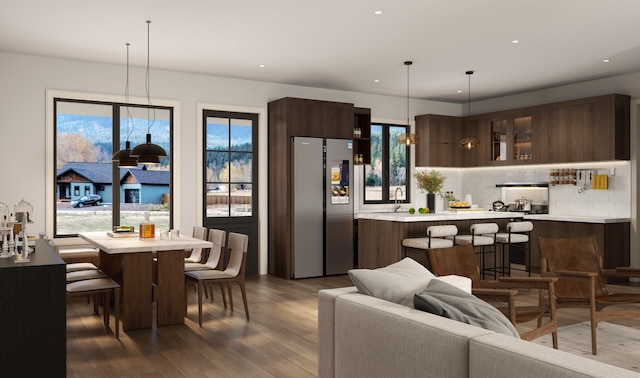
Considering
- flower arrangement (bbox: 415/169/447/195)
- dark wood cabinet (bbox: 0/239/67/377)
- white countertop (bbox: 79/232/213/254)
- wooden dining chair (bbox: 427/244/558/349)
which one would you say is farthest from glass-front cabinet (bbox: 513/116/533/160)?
dark wood cabinet (bbox: 0/239/67/377)

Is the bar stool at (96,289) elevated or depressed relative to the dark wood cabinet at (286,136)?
depressed

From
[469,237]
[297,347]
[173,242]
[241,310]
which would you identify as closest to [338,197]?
[469,237]

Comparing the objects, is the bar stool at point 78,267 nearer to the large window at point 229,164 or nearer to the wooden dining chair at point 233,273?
the wooden dining chair at point 233,273

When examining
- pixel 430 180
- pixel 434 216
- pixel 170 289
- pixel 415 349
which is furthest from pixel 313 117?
pixel 415 349

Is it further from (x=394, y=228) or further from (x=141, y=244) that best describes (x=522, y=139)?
(x=141, y=244)

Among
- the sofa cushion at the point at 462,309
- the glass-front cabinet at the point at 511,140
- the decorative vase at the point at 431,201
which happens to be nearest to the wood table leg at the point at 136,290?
the sofa cushion at the point at 462,309

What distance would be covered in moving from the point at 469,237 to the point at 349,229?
2.00 metres

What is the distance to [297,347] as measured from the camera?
14.3ft

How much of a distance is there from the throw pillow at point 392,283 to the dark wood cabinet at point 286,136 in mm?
5034

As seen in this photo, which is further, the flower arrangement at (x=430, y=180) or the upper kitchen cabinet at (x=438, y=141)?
the upper kitchen cabinet at (x=438, y=141)

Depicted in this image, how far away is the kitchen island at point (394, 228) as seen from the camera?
6.79m

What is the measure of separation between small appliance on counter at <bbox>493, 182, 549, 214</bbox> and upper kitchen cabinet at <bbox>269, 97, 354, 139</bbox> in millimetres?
2987

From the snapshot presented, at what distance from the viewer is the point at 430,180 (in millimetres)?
8594

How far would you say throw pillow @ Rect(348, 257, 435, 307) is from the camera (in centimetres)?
263
